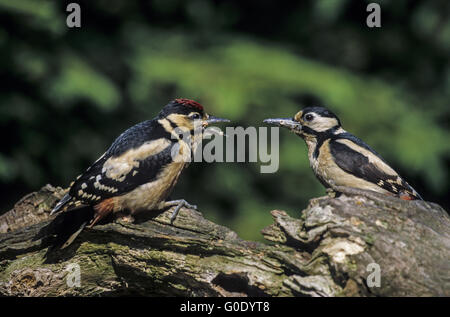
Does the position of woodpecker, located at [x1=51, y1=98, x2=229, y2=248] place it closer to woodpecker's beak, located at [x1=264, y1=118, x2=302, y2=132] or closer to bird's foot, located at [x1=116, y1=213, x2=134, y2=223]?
bird's foot, located at [x1=116, y1=213, x2=134, y2=223]

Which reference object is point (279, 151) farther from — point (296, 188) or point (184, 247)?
point (184, 247)

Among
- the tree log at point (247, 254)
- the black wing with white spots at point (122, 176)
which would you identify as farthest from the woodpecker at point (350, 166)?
the black wing with white spots at point (122, 176)

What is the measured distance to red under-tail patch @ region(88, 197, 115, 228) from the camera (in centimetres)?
372

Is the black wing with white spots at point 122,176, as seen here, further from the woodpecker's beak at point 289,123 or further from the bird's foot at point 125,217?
the woodpecker's beak at point 289,123

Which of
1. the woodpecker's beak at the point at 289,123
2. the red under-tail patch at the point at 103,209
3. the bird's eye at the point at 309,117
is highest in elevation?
the bird's eye at the point at 309,117

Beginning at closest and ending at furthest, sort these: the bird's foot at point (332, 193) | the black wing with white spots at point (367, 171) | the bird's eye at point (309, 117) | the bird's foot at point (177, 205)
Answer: the bird's foot at point (332, 193)
the bird's foot at point (177, 205)
the black wing with white spots at point (367, 171)
the bird's eye at point (309, 117)

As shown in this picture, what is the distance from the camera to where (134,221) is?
3895 mm

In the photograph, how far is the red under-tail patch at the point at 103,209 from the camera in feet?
12.2

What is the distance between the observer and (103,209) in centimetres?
378

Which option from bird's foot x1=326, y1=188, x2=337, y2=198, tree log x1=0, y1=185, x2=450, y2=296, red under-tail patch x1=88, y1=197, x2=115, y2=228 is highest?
bird's foot x1=326, y1=188, x2=337, y2=198

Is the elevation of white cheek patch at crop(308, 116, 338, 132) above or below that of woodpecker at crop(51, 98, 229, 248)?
above

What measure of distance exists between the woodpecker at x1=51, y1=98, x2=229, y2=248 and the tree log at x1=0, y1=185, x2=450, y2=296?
0.13 m

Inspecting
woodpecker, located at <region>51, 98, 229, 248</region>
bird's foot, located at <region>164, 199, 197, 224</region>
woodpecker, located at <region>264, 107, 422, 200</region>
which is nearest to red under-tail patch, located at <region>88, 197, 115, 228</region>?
woodpecker, located at <region>51, 98, 229, 248</region>

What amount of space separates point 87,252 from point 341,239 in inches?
67.5
